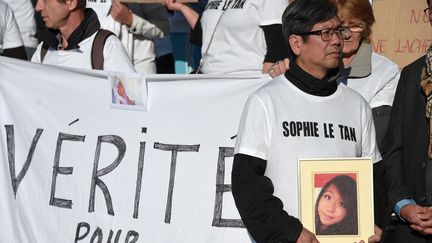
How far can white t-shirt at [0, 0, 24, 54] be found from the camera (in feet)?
22.3

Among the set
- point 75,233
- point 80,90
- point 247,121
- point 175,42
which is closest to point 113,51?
point 80,90

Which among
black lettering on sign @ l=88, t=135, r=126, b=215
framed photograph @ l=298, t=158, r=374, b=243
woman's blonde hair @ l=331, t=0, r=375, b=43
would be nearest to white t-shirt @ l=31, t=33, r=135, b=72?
black lettering on sign @ l=88, t=135, r=126, b=215

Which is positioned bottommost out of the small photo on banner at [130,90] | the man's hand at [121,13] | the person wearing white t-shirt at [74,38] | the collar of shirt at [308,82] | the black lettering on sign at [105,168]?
→ the black lettering on sign at [105,168]

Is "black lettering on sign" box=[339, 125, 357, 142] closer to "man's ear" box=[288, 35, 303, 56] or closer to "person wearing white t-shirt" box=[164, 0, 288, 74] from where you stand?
"man's ear" box=[288, 35, 303, 56]

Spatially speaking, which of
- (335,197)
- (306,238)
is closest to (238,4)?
(335,197)

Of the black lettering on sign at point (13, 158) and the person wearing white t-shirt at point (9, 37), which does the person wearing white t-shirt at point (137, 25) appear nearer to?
the person wearing white t-shirt at point (9, 37)

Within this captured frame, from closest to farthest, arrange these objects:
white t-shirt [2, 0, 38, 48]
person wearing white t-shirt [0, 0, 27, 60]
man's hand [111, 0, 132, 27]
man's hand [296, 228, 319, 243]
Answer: man's hand [296, 228, 319, 243] → man's hand [111, 0, 132, 27] → person wearing white t-shirt [0, 0, 27, 60] → white t-shirt [2, 0, 38, 48]

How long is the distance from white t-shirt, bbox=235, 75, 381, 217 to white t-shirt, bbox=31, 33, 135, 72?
1.75 metres

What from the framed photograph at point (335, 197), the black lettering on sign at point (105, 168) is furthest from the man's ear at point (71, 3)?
the framed photograph at point (335, 197)

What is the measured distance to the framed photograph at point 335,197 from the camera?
12.3 feet

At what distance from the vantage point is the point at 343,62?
15.5ft

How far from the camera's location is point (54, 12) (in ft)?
18.8

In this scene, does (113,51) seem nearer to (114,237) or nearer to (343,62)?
(114,237)

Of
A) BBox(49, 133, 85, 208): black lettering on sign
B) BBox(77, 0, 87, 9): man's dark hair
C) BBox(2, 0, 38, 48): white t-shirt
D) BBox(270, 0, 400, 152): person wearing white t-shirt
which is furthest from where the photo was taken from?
BBox(2, 0, 38, 48): white t-shirt
